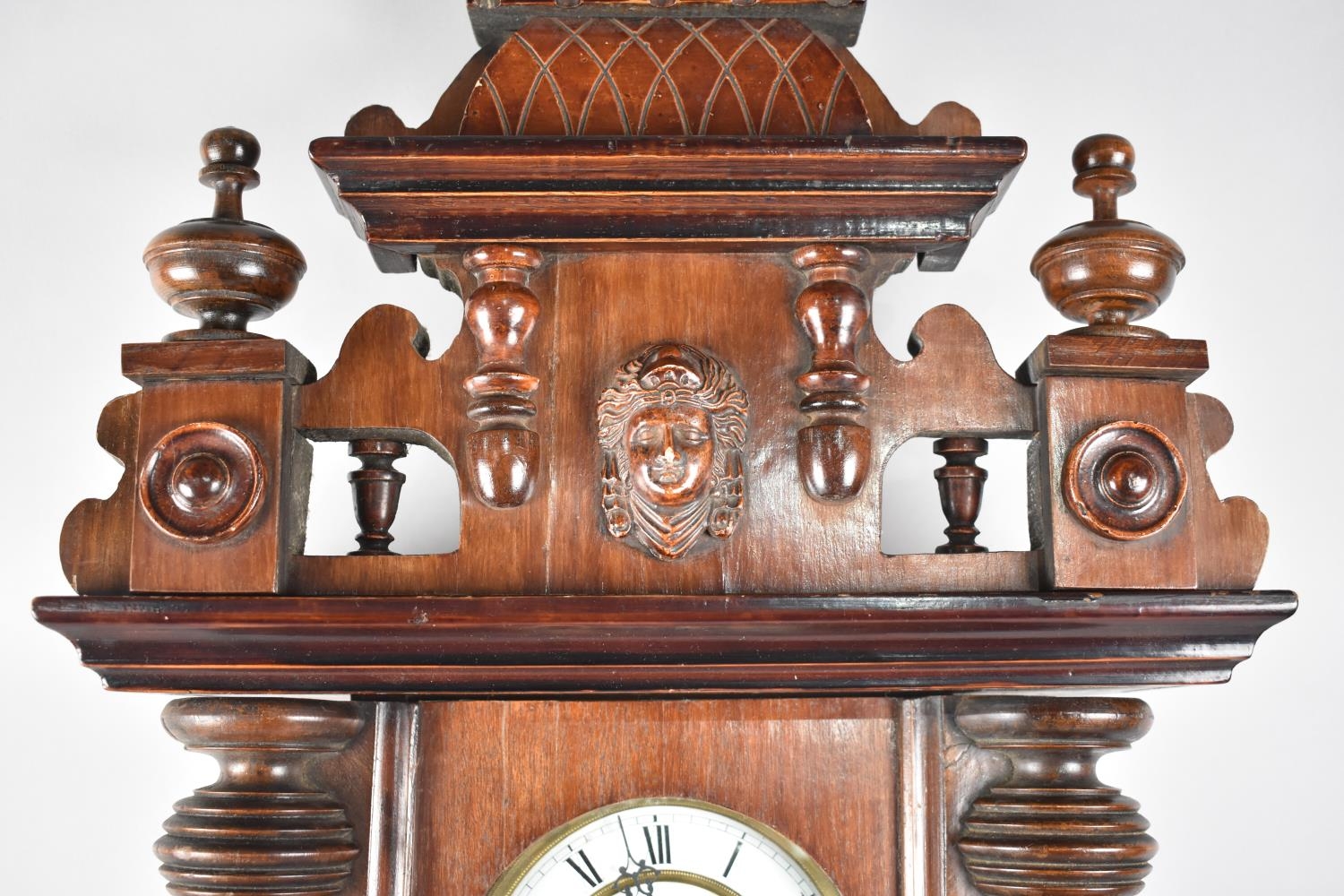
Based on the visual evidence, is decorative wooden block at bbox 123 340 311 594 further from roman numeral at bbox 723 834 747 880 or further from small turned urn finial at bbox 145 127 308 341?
roman numeral at bbox 723 834 747 880

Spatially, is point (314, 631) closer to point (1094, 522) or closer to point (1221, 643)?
point (1094, 522)

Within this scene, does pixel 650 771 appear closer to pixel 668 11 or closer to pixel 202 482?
Answer: pixel 202 482

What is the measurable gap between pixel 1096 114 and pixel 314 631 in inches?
42.9

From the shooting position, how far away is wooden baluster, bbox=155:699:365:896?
4.14 feet

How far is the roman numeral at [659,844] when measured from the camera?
132cm

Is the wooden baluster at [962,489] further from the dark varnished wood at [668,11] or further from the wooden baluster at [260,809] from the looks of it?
the wooden baluster at [260,809]

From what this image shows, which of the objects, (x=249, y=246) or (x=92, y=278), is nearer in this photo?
(x=249, y=246)

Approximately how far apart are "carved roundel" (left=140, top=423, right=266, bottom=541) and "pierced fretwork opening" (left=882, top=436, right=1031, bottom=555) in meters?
0.69

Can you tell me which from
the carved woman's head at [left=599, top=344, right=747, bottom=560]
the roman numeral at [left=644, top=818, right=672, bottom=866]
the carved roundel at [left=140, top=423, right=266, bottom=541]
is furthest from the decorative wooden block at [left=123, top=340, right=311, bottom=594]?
the roman numeral at [left=644, top=818, right=672, bottom=866]

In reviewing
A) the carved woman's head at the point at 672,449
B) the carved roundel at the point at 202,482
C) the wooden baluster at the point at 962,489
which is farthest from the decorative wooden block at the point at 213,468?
the wooden baluster at the point at 962,489

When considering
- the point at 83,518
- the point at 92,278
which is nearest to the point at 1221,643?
the point at 83,518

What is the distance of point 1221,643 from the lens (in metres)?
1.29

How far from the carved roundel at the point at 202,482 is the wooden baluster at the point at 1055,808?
65cm

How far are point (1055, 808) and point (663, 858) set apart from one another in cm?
34
